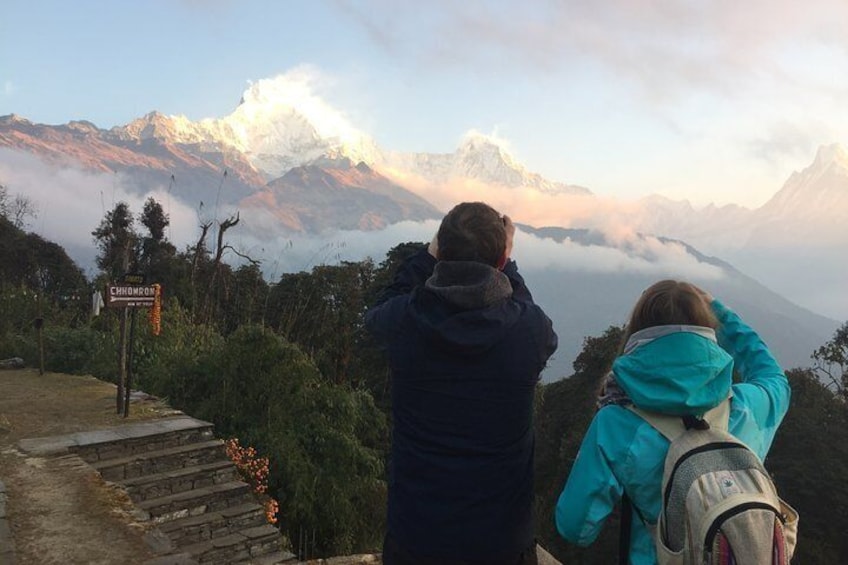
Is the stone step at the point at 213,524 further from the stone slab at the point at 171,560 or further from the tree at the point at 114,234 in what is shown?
the tree at the point at 114,234

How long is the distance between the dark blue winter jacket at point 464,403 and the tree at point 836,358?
22.1m

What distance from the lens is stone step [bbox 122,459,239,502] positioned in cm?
502

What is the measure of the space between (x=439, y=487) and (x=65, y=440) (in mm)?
5007

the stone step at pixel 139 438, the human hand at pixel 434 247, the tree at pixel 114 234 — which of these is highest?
the tree at pixel 114 234

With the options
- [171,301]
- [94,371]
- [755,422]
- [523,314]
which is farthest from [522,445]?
[171,301]

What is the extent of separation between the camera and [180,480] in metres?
5.26

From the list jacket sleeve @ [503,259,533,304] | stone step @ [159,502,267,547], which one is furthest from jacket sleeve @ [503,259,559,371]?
stone step @ [159,502,267,547]

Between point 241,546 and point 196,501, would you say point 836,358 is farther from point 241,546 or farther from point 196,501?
point 196,501

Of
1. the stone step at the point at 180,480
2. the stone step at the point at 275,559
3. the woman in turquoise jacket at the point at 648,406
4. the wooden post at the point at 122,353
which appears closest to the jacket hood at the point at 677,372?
the woman in turquoise jacket at the point at 648,406

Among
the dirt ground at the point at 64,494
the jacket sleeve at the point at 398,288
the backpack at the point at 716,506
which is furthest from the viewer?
the dirt ground at the point at 64,494

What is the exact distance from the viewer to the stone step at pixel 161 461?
5066mm

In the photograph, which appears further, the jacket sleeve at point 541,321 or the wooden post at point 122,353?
the wooden post at point 122,353

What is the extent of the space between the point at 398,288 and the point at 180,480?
4.45 metres

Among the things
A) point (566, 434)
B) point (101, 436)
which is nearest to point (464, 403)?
point (101, 436)
